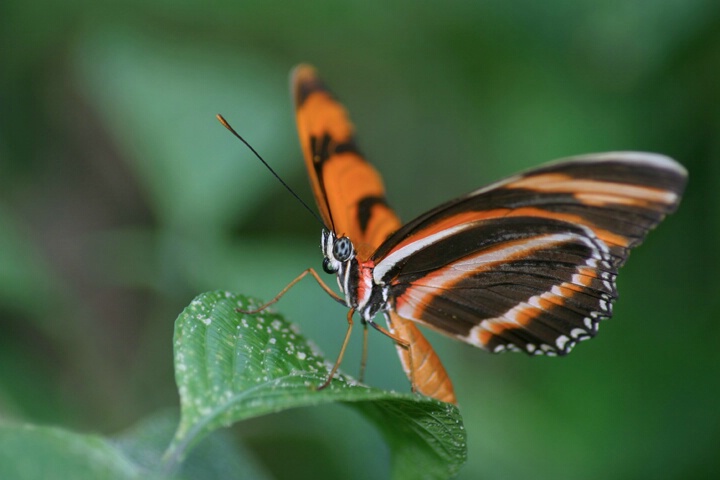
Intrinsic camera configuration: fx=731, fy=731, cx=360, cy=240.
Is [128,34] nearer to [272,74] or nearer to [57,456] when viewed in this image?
[272,74]

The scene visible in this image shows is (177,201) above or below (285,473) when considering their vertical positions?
above

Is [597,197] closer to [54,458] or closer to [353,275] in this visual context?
[353,275]

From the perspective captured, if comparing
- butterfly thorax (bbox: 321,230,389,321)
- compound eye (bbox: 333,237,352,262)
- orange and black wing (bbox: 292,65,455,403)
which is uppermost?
orange and black wing (bbox: 292,65,455,403)

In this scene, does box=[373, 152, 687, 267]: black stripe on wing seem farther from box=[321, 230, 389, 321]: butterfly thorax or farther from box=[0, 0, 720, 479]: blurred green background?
box=[0, 0, 720, 479]: blurred green background

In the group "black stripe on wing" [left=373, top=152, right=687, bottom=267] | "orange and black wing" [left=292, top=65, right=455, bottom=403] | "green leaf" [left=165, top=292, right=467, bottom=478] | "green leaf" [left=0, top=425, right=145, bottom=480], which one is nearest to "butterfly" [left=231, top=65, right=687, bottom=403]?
"black stripe on wing" [left=373, top=152, right=687, bottom=267]

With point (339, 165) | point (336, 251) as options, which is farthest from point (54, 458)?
point (339, 165)

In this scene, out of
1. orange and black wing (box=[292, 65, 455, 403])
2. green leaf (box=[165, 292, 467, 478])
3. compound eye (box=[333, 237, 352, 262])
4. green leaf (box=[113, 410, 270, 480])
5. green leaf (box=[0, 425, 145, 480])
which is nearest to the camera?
green leaf (box=[0, 425, 145, 480])

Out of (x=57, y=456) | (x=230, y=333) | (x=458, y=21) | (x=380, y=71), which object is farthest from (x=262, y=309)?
(x=380, y=71)

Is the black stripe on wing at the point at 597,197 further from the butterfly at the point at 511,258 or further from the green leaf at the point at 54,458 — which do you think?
the green leaf at the point at 54,458
